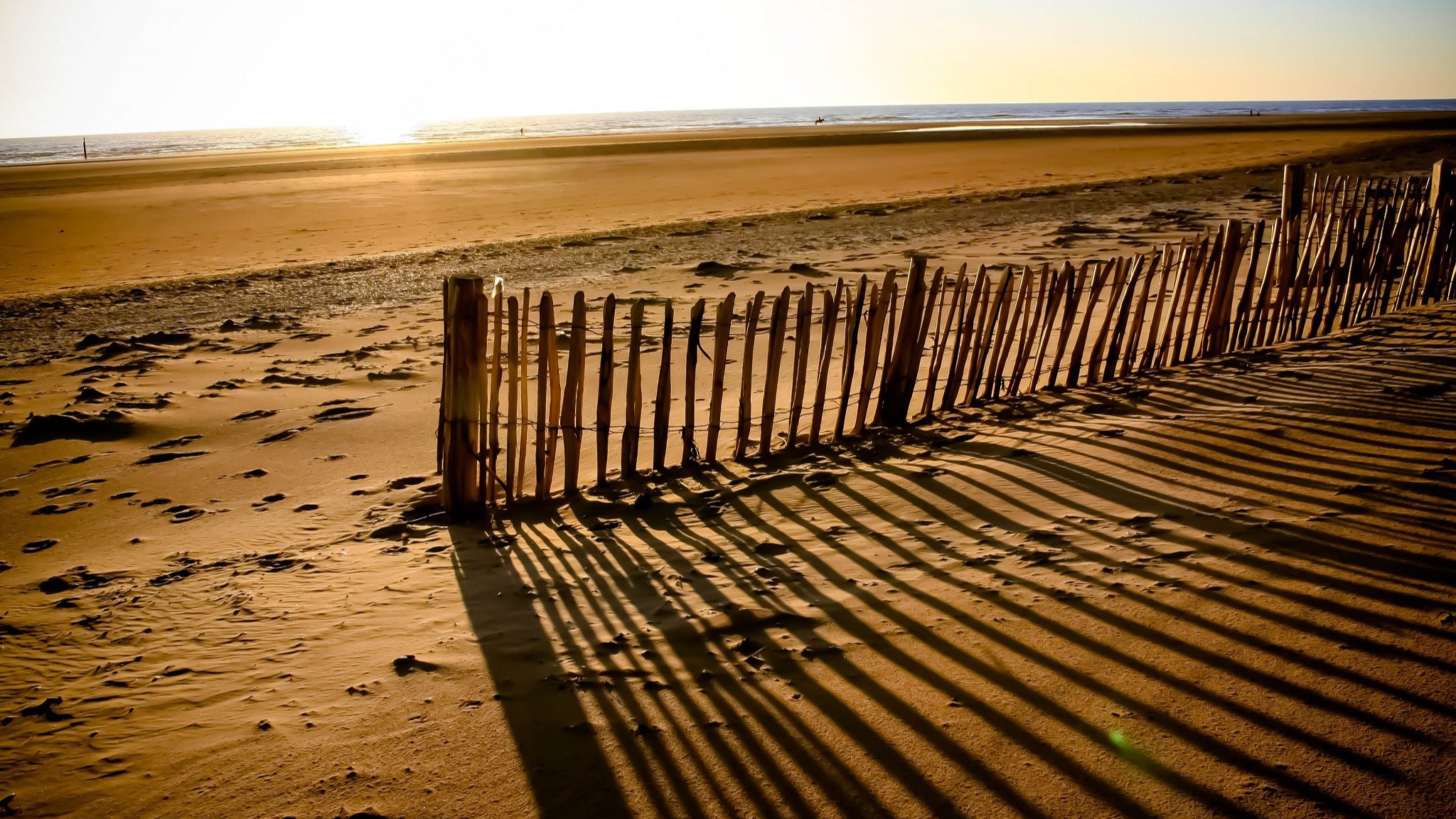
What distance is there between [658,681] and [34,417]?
456cm

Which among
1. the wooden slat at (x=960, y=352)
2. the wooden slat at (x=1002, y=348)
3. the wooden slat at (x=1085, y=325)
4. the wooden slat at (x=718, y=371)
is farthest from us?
the wooden slat at (x=1085, y=325)

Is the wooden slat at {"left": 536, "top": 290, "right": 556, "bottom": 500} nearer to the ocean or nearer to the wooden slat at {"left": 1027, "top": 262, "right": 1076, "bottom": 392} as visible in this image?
the wooden slat at {"left": 1027, "top": 262, "right": 1076, "bottom": 392}

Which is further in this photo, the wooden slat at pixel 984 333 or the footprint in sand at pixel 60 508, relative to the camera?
the wooden slat at pixel 984 333

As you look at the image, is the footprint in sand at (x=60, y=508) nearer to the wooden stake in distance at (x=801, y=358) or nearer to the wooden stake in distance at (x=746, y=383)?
the wooden stake in distance at (x=746, y=383)

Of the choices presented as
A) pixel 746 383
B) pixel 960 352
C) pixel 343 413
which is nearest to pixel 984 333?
pixel 960 352

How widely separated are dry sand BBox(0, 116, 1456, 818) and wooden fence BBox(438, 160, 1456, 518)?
0.93ft

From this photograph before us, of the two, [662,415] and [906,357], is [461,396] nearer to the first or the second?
[662,415]

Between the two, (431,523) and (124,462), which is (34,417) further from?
(431,523)

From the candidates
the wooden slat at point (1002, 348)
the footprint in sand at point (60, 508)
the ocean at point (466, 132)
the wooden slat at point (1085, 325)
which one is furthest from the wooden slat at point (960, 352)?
the ocean at point (466, 132)

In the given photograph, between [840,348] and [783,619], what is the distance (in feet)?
13.6

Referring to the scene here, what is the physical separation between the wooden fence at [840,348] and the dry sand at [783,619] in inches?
11.1

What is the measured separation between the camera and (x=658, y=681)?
253 centimetres

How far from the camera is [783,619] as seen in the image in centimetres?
283

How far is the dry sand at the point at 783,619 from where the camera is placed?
213 centimetres
